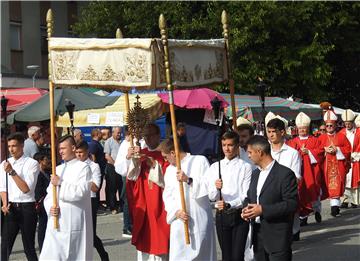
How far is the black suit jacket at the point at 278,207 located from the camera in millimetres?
7047

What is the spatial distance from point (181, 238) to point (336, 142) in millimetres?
7829

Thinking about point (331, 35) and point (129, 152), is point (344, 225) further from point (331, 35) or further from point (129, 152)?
point (331, 35)

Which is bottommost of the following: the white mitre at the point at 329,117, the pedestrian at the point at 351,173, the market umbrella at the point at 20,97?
the pedestrian at the point at 351,173

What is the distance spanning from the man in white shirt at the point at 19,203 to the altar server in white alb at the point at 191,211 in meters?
2.02

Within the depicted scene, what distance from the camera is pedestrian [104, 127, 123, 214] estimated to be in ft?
56.2

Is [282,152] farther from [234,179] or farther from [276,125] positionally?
[234,179]

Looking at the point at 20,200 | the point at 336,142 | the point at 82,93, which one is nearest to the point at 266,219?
the point at 20,200

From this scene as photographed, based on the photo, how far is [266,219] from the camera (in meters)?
7.16

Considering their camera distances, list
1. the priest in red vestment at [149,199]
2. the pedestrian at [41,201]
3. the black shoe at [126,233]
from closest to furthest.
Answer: the priest in red vestment at [149,199] < the pedestrian at [41,201] < the black shoe at [126,233]

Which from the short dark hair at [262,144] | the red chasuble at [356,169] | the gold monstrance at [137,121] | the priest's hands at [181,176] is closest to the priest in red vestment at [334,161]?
the red chasuble at [356,169]

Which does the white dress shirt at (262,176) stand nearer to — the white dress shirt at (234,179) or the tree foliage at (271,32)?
the white dress shirt at (234,179)

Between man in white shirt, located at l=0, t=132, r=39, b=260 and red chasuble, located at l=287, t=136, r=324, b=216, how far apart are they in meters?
4.60

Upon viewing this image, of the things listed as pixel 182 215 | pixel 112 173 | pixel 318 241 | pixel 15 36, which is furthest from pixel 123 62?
pixel 15 36

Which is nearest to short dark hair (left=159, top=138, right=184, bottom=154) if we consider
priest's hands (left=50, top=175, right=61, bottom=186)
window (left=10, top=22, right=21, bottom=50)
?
priest's hands (left=50, top=175, right=61, bottom=186)
